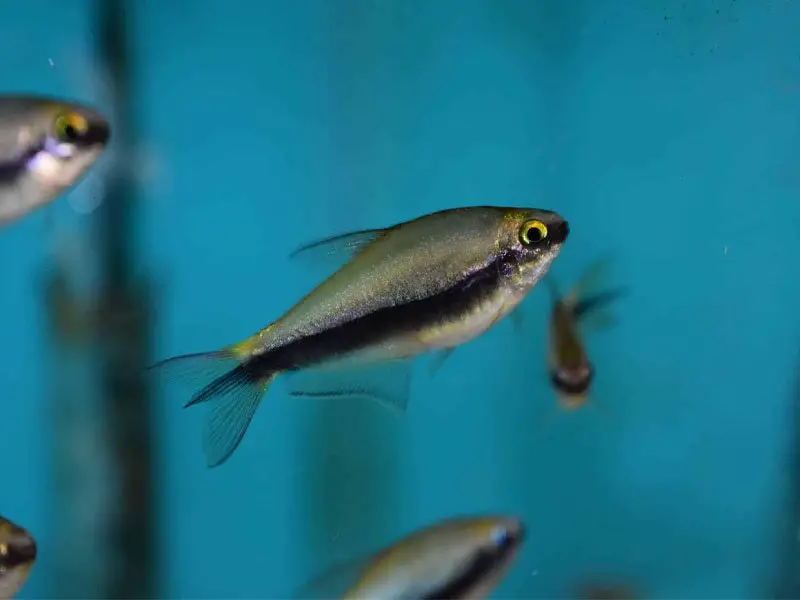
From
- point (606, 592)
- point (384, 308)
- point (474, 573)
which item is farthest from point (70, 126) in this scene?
point (606, 592)

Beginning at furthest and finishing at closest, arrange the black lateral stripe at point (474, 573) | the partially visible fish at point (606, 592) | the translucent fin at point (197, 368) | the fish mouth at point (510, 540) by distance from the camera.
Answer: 1. the partially visible fish at point (606, 592)
2. the fish mouth at point (510, 540)
3. the black lateral stripe at point (474, 573)
4. the translucent fin at point (197, 368)

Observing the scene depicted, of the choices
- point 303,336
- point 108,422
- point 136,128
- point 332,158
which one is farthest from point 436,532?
point 136,128

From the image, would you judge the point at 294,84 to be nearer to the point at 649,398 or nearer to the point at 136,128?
the point at 136,128

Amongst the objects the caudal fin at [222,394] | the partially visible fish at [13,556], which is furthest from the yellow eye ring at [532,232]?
the partially visible fish at [13,556]

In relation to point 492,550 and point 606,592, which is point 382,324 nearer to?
point 492,550

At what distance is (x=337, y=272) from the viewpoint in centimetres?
114

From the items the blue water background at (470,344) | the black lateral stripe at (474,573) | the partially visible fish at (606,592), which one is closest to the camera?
the black lateral stripe at (474,573)

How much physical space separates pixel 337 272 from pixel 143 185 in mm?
2033

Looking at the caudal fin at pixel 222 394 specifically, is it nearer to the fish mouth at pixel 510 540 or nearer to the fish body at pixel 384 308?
the fish body at pixel 384 308

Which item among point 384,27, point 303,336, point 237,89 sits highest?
point 384,27

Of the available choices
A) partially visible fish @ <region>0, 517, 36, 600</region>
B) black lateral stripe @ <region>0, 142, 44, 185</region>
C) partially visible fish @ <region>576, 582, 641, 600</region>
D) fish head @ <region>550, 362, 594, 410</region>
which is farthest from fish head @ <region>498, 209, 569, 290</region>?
partially visible fish @ <region>576, 582, 641, 600</region>

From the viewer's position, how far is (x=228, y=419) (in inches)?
43.4

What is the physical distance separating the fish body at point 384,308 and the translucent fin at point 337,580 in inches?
14.3

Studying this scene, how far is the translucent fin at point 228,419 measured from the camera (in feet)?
3.59
